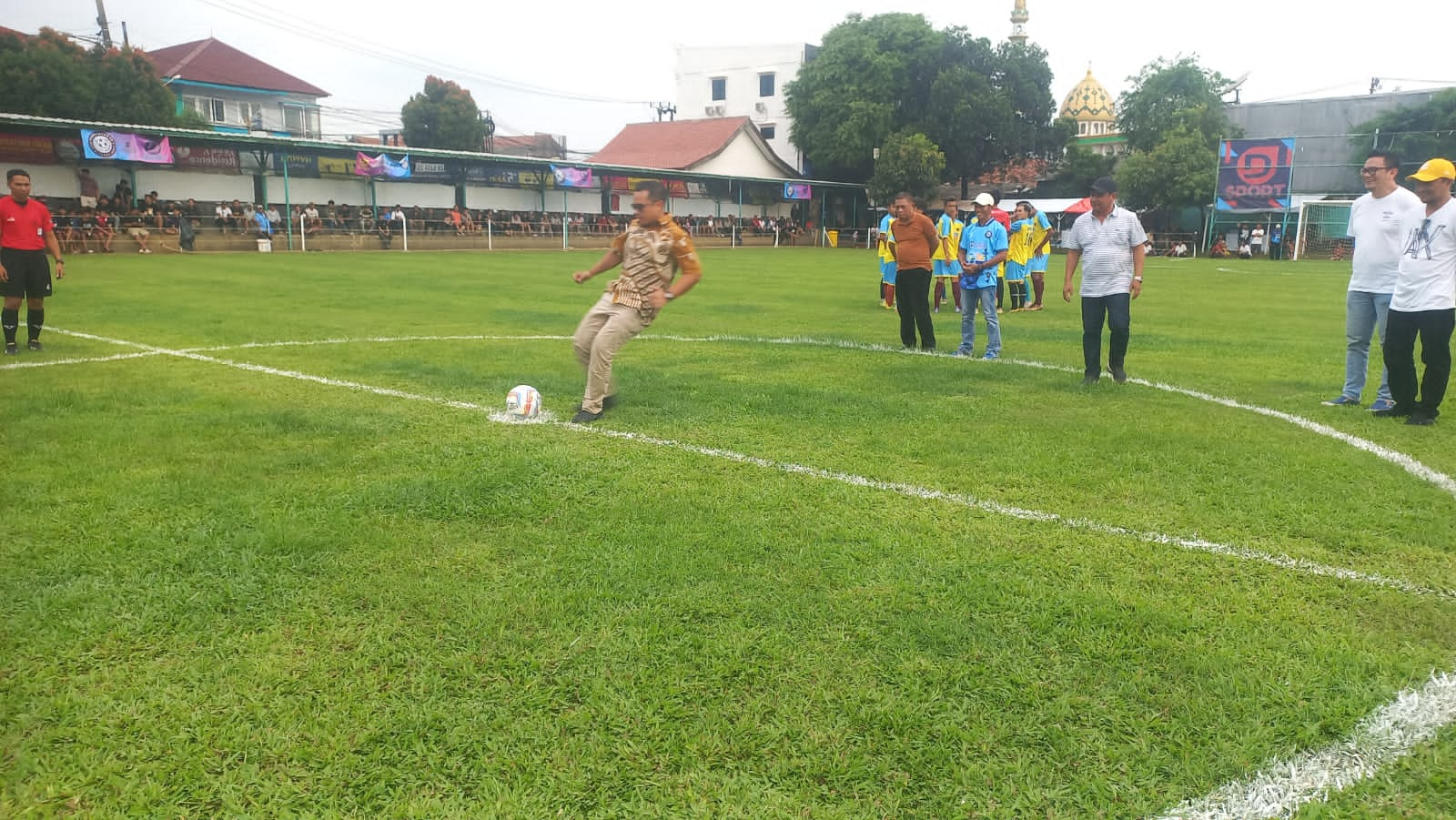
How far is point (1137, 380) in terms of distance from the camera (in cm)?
900

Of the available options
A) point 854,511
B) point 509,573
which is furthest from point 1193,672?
point 509,573

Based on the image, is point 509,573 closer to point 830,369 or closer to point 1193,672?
point 1193,672

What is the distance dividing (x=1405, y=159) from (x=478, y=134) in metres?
48.6

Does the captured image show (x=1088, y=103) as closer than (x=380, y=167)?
No

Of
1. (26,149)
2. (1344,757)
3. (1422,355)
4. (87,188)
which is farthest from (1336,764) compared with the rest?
(87,188)

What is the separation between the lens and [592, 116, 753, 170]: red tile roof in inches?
2114

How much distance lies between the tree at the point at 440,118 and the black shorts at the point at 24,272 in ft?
159

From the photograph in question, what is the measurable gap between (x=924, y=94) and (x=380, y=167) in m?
32.2

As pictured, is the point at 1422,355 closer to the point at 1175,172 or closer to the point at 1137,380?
the point at 1137,380

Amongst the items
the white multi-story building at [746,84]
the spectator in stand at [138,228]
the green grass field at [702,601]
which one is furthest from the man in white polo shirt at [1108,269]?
the white multi-story building at [746,84]

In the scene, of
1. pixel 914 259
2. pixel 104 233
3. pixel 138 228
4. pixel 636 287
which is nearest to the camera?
pixel 636 287

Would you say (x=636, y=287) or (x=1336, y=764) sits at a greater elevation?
(x=636, y=287)

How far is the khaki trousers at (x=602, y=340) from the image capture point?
22.9 feet

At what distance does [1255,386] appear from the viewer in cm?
884
